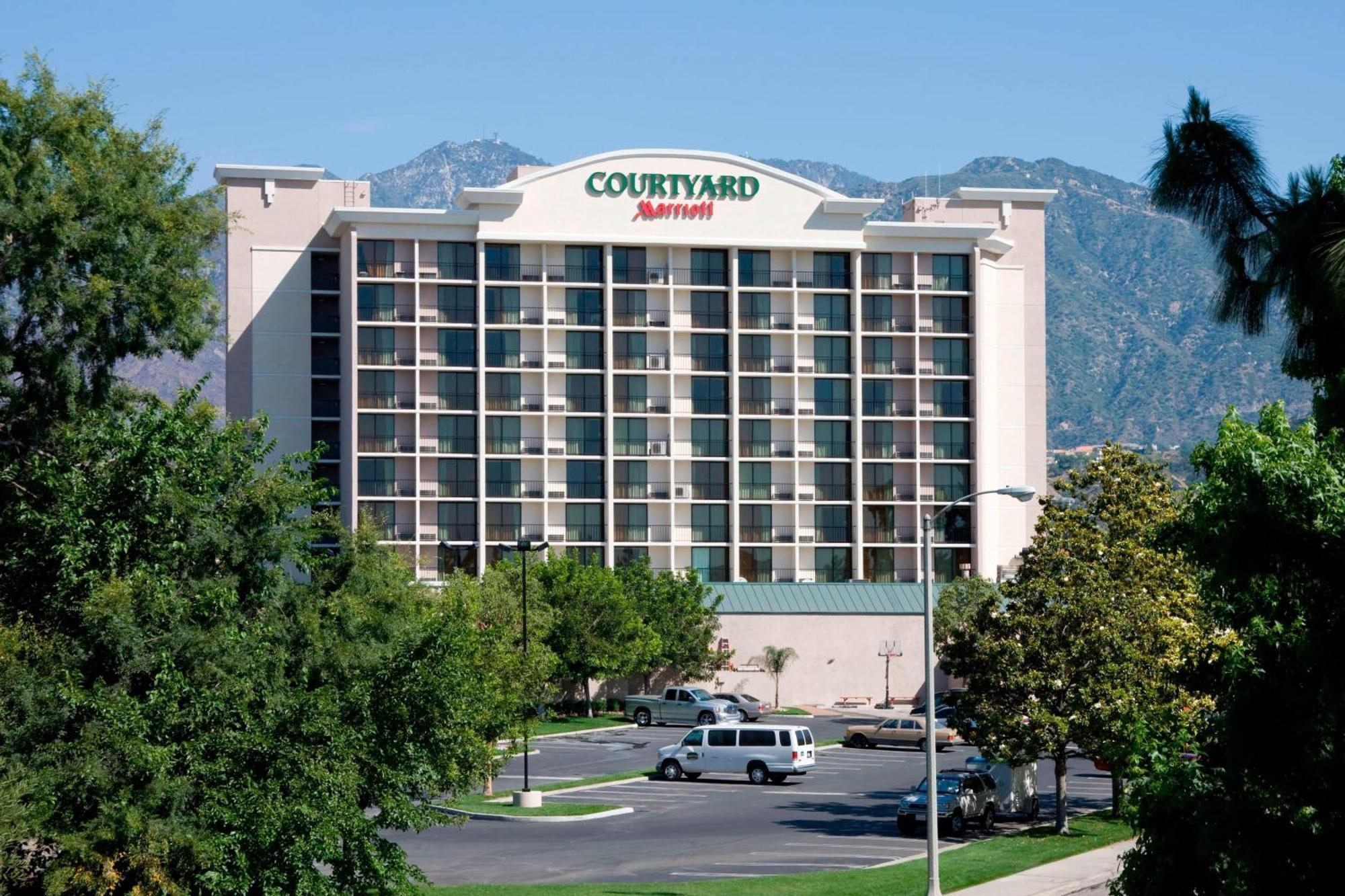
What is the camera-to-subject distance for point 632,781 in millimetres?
56312

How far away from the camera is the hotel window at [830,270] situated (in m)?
102

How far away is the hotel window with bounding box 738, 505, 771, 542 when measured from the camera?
101312 mm

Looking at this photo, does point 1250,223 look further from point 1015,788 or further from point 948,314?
point 948,314

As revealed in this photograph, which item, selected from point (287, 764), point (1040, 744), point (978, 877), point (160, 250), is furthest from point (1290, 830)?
point (1040, 744)

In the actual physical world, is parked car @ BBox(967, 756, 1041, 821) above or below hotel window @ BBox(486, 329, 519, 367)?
below

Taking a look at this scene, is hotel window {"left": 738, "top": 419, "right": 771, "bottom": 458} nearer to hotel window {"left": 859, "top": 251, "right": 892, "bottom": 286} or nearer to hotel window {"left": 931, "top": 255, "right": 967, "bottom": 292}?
hotel window {"left": 859, "top": 251, "right": 892, "bottom": 286}

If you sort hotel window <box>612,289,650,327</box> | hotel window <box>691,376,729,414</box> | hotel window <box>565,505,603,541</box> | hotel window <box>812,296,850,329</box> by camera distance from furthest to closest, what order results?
hotel window <box>812,296,850,329</box> → hotel window <box>691,376,729,414</box> → hotel window <box>612,289,650,327</box> → hotel window <box>565,505,603,541</box>

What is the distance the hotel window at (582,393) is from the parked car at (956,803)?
57002 millimetres

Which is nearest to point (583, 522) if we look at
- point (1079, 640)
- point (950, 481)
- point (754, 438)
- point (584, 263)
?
point (754, 438)

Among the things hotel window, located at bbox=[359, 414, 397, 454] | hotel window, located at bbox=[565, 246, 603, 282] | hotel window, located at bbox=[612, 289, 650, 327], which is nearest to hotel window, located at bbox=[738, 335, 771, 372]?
hotel window, located at bbox=[612, 289, 650, 327]

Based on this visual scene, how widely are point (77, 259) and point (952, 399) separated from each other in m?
78.1

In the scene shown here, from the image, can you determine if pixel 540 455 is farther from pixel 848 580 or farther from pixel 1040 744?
pixel 1040 744

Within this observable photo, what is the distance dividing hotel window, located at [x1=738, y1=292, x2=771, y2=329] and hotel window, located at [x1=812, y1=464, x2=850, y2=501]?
955 cm

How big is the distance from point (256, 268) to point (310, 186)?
20.5 feet
